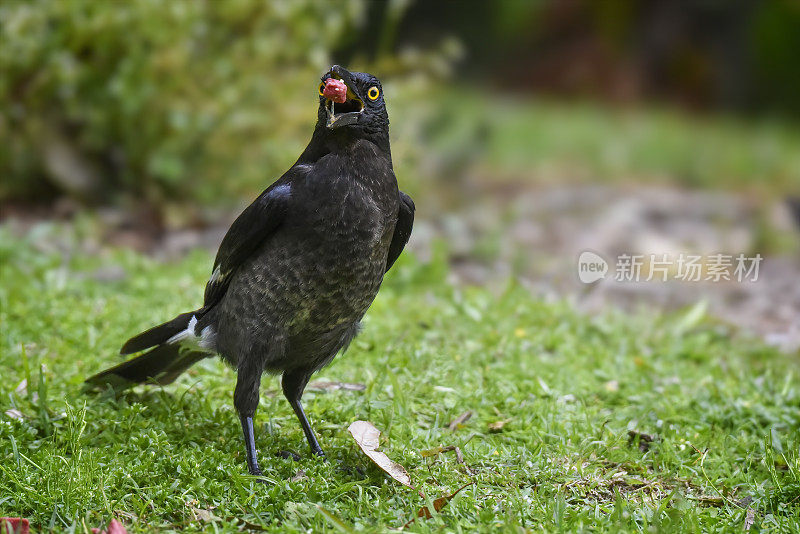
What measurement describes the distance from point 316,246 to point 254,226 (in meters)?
0.27

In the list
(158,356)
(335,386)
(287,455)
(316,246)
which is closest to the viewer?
(316,246)

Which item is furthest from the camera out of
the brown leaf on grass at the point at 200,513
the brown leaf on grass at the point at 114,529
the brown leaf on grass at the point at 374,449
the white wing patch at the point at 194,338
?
the white wing patch at the point at 194,338

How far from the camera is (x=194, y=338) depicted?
3354 mm

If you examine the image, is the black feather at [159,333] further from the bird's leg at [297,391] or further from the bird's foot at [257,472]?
the bird's foot at [257,472]

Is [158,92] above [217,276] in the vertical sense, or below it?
above

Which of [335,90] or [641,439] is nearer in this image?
[335,90]

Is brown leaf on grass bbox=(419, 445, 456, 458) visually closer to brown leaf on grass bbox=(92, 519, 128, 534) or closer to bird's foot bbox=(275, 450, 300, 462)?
bird's foot bbox=(275, 450, 300, 462)

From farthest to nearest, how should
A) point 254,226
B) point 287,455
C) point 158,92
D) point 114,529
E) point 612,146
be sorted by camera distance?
point 612,146, point 158,92, point 287,455, point 254,226, point 114,529

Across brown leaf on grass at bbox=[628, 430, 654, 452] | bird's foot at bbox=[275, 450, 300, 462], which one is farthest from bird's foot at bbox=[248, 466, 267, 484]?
brown leaf on grass at bbox=[628, 430, 654, 452]

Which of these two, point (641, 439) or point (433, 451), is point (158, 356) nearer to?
point (433, 451)

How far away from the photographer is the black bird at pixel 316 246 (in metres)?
2.93

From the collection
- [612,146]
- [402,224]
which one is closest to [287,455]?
[402,224]

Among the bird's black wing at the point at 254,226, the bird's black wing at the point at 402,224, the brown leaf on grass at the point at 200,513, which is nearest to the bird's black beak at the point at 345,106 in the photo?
the bird's black wing at the point at 254,226

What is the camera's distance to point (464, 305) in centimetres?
491
